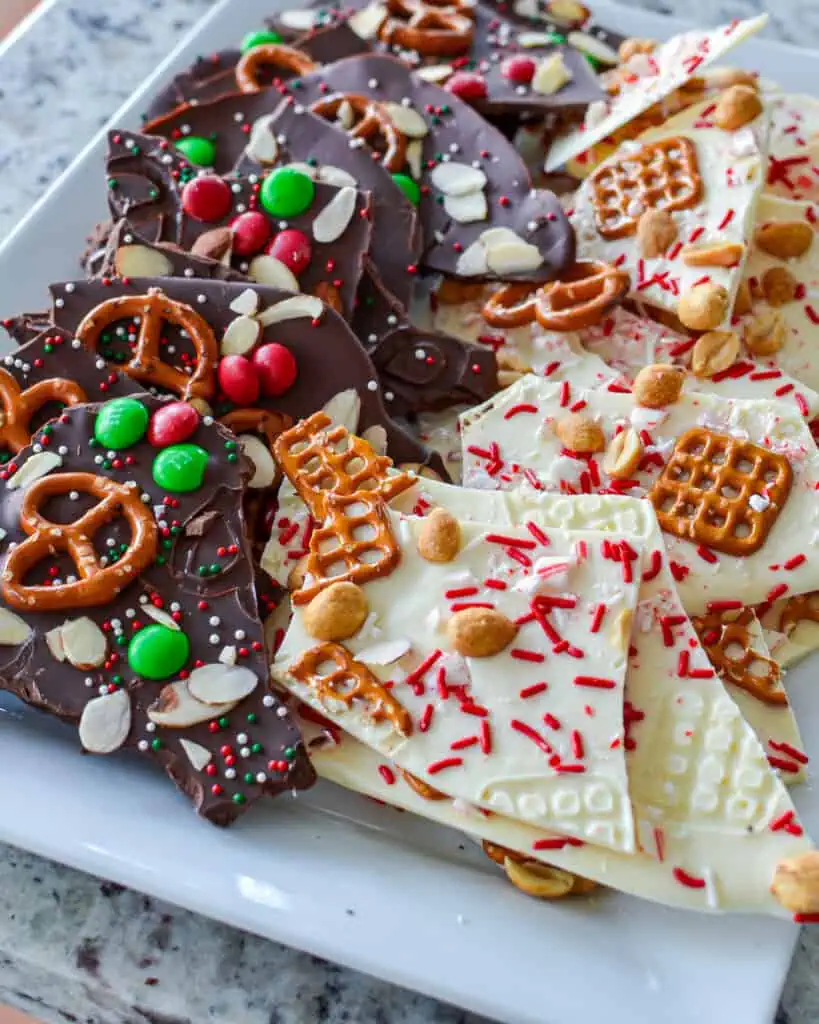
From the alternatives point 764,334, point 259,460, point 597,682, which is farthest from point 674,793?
point 764,334

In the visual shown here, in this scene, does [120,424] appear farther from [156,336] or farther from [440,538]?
[440,538]

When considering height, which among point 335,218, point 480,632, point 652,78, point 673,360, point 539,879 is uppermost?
point 335,218

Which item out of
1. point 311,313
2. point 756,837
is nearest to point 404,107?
point 311,313

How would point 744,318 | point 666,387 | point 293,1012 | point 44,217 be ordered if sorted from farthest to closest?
point 44,217 → point 744,318 → point 666,387 → point 293,1012

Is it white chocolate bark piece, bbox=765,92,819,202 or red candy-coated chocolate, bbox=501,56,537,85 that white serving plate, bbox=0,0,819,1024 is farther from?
red candy-coated chocolate, bbox=501,56,537,85

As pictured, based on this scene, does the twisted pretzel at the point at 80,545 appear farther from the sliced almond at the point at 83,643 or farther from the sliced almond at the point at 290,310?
the sliced almond at the point at 290,310

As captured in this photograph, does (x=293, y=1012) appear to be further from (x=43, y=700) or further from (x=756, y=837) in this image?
(x=756, y=837)

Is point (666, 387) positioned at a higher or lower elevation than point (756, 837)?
higher
